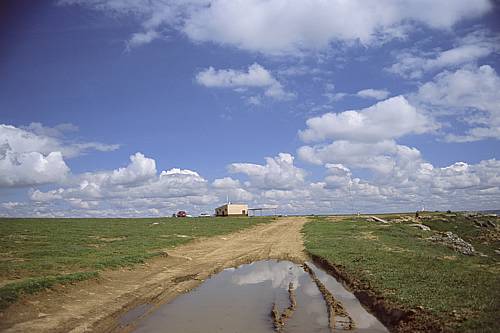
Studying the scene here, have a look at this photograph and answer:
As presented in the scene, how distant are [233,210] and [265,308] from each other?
93618 millimetres

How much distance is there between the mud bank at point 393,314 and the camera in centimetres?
1048

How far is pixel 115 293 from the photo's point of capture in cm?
1650

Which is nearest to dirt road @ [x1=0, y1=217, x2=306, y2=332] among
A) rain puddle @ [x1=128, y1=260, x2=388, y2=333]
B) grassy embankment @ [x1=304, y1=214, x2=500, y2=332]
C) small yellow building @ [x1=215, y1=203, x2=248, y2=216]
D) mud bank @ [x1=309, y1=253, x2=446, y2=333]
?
rain puddle @ [x1=128, y1=260, x2=388, y2=333]

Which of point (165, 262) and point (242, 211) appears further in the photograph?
point (242, 211)

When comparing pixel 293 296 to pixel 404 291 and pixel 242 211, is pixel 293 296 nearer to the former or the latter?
pixel 404 291

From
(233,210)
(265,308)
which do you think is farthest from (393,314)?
(233,210)

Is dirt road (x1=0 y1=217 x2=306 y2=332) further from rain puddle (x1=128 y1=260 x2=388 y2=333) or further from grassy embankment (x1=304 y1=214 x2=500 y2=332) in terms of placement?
grassy embankment (x1=304 y1=214 x2=500 y2=332)

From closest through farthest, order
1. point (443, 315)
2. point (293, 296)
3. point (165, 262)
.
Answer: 1. point (443, 315)
2. point (293, 296)
3. point (165, 262)

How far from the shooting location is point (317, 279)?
19.4m

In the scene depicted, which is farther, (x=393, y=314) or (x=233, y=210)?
(x=233, y=210)

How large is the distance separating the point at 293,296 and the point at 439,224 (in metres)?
52.4

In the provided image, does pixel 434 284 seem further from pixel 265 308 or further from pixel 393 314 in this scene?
pixel 265 308

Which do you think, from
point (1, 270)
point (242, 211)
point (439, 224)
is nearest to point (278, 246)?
point (1, 270)

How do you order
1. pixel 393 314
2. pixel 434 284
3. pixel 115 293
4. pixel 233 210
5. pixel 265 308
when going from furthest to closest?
pixel 233 210, pixel 115 293, pixel 434 284, pixel 265 308, pixel 393 314
